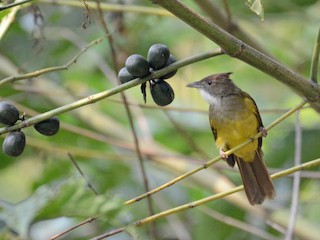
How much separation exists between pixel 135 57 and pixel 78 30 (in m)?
2.55

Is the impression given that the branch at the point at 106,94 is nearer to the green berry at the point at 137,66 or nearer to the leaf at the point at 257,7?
the green berry at the point at 137,66

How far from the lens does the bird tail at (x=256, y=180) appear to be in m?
2.93

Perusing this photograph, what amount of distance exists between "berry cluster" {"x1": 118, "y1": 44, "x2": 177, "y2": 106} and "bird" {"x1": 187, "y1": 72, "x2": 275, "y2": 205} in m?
1.10

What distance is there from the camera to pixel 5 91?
3.30 m

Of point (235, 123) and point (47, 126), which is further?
point (235, 123)

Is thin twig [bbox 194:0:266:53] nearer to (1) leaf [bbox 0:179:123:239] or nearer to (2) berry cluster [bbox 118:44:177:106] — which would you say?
(2) berry cluster [bbox 118:44:177:106]

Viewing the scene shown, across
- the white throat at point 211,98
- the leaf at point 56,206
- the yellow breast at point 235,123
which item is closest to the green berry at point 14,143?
the leaf at point 56,206

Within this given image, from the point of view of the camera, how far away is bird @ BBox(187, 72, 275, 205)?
10.3ft

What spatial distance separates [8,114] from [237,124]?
4.92 ft

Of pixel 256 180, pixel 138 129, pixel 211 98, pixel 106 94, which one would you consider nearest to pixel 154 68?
pixel 106 94

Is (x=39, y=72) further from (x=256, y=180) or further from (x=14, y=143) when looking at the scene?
(x=256, y=180)

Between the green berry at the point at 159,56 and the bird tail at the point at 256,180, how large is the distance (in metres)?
0.94

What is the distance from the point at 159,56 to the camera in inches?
77.0

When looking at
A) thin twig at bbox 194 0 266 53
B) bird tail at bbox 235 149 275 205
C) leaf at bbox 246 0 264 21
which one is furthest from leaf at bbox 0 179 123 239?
thin twig at bbox 194 0 266 53
